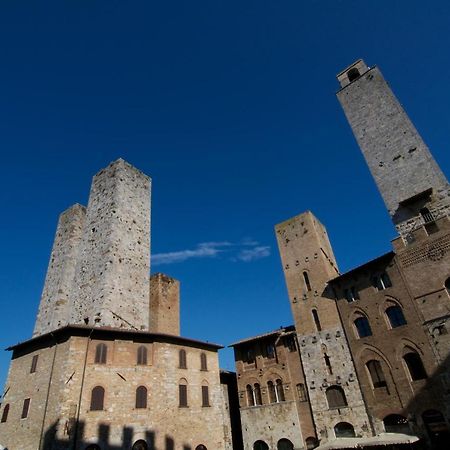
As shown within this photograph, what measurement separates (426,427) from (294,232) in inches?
623

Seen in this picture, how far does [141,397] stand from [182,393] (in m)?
2.99

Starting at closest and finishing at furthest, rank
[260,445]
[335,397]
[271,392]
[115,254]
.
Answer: [335,397] < [260,445] < [115,254] < [271,392]

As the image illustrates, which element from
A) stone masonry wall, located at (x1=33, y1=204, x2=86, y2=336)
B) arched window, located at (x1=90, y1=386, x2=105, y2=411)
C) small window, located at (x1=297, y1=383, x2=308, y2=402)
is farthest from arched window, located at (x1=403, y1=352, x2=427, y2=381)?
stone masonry wall, located at (x1=33, y1=204, x2=86, y2=336)

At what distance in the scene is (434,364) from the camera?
61.2 ft

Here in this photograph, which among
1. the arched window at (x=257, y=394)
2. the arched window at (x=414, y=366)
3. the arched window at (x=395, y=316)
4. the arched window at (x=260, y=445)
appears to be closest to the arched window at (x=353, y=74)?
the arched window at (x=395, y=316)

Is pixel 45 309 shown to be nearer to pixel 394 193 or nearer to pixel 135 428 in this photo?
pixel 135 428

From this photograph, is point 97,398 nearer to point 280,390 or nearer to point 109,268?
point 109,268

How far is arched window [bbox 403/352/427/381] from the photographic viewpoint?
19.3 m

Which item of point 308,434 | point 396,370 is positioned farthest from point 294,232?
point 308,434

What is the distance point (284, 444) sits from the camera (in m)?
Answer: 23.7

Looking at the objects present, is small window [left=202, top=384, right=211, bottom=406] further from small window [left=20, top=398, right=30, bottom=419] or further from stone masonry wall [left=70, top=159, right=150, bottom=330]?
small window [left=20, top=398, right=30, bottom=419]

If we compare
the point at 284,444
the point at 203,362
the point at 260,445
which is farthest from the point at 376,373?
the point at 203,362

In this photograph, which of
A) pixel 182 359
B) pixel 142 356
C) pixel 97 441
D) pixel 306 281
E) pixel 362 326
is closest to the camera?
pixel 97 441

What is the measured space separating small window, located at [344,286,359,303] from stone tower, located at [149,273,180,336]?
1338 cm
